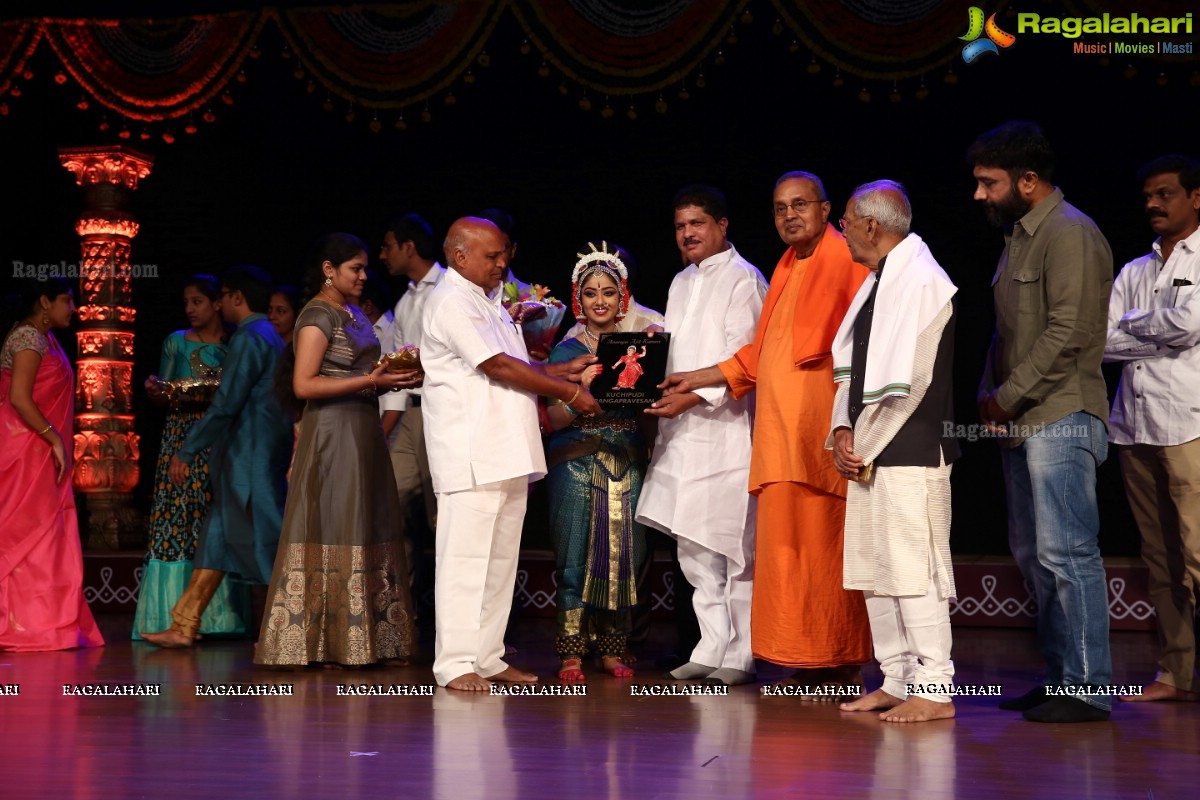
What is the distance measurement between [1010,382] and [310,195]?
5332 millimetres

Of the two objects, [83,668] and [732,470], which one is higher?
[732,470]

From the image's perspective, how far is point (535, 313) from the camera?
5426mm

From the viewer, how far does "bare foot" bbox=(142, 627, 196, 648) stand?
5.99 meters

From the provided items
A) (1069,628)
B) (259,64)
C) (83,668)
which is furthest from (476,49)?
(1069,628)

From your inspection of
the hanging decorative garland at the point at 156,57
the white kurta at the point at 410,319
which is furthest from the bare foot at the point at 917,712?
the hanging decorative garland at the point at 156,57

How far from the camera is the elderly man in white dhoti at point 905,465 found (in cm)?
407

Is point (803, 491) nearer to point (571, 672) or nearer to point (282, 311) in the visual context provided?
point (571, 672)

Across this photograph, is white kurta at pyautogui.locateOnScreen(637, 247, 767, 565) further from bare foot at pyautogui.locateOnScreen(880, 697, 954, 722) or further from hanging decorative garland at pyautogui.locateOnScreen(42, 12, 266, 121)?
hanging decorative garland at pyautogui.locateOnScreen(42, 12, 266, 121)

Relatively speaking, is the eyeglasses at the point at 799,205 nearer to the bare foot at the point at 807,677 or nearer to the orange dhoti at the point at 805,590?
the orange dhoti at the point at 805,590

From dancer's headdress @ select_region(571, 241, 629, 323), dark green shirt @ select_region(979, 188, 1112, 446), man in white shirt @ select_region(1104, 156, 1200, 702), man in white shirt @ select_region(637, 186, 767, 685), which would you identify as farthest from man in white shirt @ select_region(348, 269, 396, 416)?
man in white shirt @ select_region(1104, 156, 1200, 702)

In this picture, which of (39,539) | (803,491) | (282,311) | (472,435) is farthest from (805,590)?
(39,539)

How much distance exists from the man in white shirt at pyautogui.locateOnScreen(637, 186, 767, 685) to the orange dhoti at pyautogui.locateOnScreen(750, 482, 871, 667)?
0.30m

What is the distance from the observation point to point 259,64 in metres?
8.09

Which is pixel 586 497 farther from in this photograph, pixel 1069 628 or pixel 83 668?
pixel 83 668
